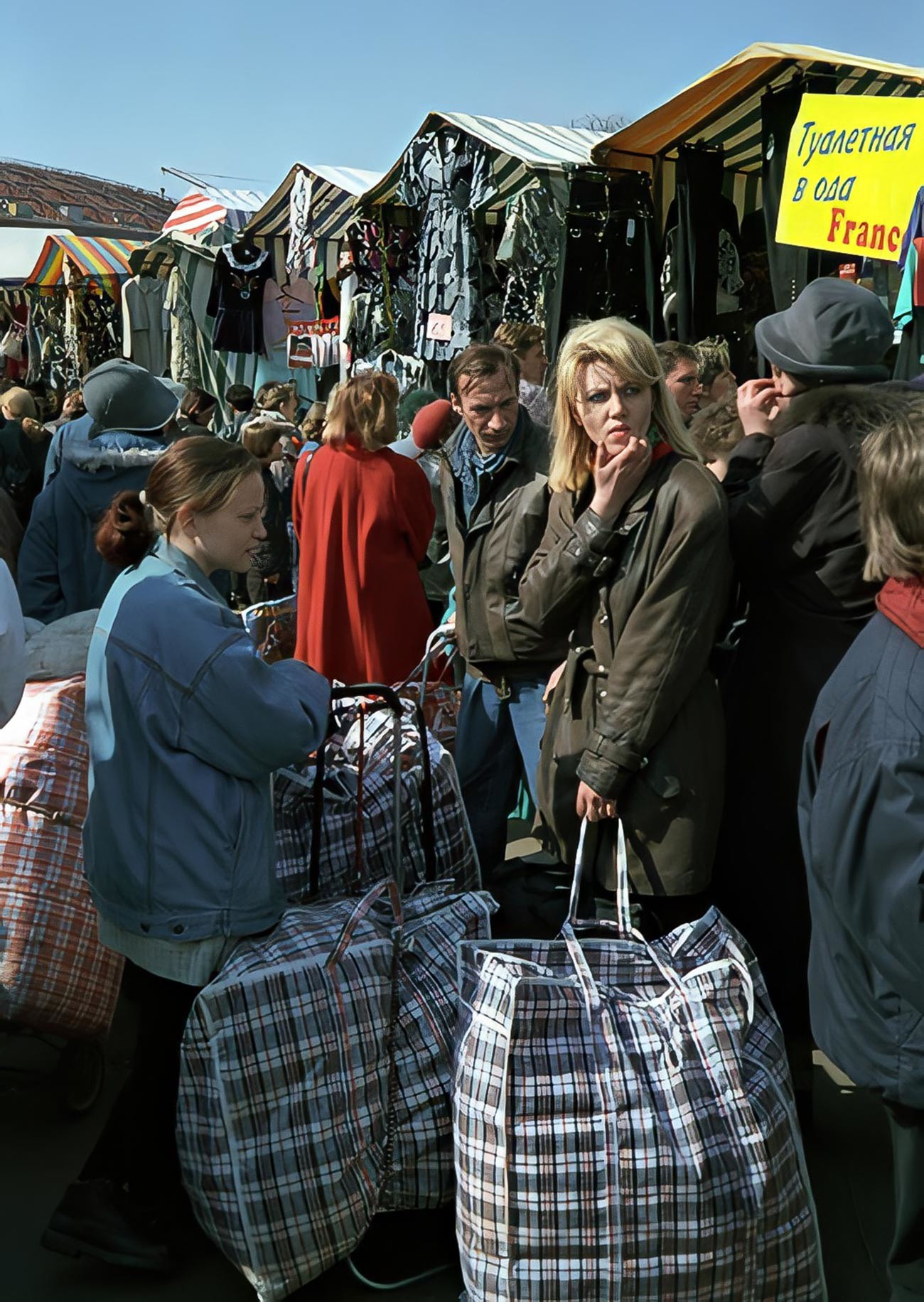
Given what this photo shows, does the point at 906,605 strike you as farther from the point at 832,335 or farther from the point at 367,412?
the point at 367,412

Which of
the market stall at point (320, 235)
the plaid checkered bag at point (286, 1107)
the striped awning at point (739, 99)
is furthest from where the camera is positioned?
the market stall at point (320, 235)

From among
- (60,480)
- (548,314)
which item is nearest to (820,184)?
(548,314)

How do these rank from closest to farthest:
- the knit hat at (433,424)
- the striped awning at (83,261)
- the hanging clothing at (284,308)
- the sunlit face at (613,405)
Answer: the sunlit face at (613,405), the knit hat at (433,424), the hanging clothing at (284,308), the striped awning at (83,261)

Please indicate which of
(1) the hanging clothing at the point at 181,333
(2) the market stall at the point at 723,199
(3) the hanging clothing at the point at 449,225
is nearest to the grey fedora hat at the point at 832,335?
(2) the market stall at the point at 723,199

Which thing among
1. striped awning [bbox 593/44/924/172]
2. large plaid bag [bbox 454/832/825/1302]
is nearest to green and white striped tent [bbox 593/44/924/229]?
striped awning [bbox 593/44/924/172]

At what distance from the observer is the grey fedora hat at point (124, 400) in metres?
4.61

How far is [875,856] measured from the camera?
1993 millimetres

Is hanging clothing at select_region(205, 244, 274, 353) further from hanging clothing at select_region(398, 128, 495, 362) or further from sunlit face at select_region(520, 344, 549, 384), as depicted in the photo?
sunlit face at select_region(520, 344, 549, 384)

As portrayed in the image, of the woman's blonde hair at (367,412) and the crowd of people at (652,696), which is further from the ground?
the woman's blonde hair at (367,412)

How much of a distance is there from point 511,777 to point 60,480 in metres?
1.98

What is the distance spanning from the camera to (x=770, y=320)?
3000mm

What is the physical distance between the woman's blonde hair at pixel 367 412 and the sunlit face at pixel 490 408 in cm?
98

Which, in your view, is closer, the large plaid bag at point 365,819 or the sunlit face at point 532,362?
the large plaid bag at point 365,819

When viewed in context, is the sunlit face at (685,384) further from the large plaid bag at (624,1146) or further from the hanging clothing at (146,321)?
the hanging clothing at (146,321)
